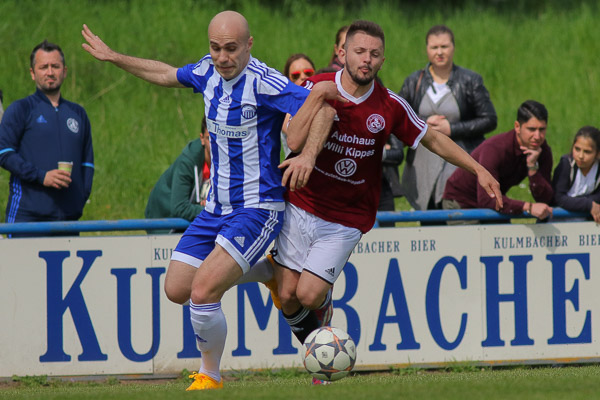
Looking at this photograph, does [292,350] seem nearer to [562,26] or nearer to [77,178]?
[77,178]

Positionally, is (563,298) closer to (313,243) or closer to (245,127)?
(313,243)

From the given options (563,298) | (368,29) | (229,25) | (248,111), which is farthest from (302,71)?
(563,298)

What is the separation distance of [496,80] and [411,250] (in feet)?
26.7

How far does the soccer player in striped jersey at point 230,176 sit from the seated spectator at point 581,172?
3.16 meters

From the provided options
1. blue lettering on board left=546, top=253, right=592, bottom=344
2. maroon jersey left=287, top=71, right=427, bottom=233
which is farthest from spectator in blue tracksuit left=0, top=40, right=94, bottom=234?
blue lettering on board left=546, top=253, right=592, bottom=344

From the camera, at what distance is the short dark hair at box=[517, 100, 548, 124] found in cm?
800

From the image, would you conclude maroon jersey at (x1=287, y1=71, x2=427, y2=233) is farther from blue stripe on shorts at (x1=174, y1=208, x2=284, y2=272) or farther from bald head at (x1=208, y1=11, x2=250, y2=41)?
bald head at (x1=208, y1=11, x2=250, y2=41)

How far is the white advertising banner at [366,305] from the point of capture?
762 centimetres

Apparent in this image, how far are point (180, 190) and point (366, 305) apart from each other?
76.3 inches

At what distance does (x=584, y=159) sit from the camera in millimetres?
8211

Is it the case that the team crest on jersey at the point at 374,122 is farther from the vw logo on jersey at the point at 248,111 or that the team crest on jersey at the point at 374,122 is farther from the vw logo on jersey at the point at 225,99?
the vw logo on jersey at the point at 225,99

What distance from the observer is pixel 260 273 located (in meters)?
6.54

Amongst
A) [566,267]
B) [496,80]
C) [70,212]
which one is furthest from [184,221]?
[496,80]

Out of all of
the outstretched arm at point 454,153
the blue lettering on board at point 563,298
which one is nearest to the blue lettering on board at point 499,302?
the blue lettering on board at point 563,298
